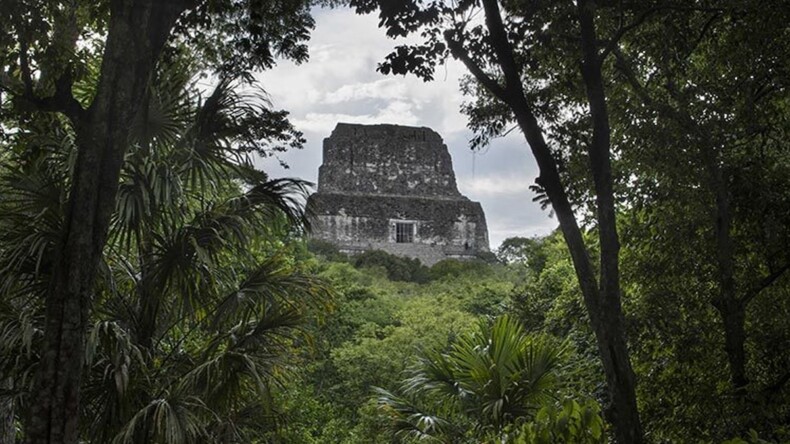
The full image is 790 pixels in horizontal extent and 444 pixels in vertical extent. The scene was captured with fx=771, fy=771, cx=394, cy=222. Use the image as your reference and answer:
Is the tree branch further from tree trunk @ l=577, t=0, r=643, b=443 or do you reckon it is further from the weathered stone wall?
the weathered stone wall

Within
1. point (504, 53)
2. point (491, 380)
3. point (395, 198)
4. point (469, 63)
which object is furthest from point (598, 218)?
point (395, 198)

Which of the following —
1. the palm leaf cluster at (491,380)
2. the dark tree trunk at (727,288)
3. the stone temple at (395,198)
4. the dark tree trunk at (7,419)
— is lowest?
the dark tree trunk at (7,419)

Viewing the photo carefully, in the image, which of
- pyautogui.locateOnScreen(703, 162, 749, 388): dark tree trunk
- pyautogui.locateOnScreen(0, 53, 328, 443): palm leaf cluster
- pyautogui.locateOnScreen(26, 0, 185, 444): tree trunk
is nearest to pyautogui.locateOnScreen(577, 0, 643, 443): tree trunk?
pyautogui.locateOnScreen(703, 162, 749, 388): dark tree trunk

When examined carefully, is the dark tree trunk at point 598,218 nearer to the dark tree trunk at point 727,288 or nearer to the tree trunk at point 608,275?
the tree trunk at point 608,275

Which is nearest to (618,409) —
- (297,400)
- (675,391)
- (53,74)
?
(675,391)

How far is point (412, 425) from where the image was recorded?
25.1 feet

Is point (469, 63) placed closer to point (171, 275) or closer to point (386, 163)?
point (171, 275)

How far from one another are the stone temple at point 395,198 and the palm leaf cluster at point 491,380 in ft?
92.2

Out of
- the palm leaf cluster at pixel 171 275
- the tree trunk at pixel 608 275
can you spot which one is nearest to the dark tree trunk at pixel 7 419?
the palm leaf cluster at pixel 171 275

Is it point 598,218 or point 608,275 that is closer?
point 608,275

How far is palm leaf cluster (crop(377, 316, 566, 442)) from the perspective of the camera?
6.94 m

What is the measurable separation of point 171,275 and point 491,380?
2.95 metres

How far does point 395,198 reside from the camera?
1518 inches

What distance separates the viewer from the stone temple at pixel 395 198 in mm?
36812
